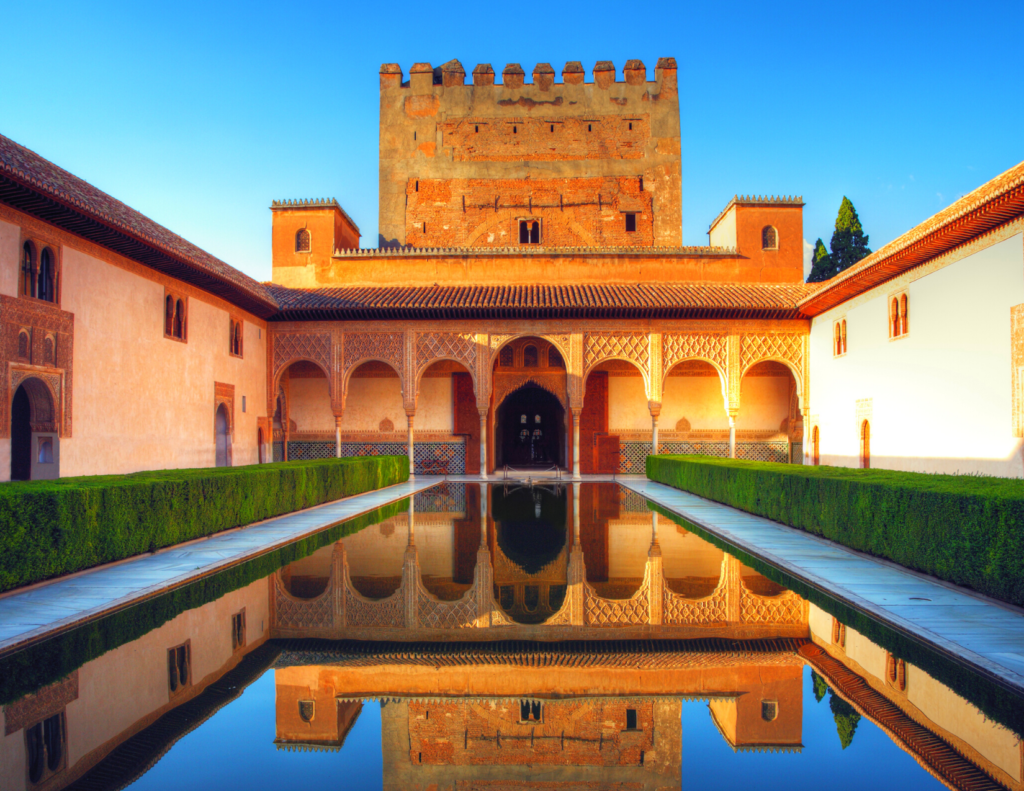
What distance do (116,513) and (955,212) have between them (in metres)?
11.5

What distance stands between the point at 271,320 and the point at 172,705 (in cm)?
1627

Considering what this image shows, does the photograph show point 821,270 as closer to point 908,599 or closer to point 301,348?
point 301,348

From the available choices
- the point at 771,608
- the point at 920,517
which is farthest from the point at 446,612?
the point at 920,517

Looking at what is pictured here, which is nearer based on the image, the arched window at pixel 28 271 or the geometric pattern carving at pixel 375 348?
the arched window at pixel 28 271

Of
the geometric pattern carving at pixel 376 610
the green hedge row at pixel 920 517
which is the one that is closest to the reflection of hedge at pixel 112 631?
the geometric pattern carving at pixel 376 610

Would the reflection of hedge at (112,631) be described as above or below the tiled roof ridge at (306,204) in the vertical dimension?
below

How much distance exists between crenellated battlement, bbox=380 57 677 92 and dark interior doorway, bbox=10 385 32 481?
63.8 ft

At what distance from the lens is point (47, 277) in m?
9.95

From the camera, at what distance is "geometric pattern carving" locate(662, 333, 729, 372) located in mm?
18281

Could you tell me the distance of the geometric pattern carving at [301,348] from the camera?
60.7 ft

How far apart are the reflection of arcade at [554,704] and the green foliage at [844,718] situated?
0.16 m

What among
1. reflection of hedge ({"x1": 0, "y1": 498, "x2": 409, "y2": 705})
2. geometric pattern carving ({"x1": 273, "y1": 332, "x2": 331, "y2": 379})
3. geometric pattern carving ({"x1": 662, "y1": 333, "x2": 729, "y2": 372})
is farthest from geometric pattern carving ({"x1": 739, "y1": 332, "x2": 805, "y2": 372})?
reflection of hedge ({"x1": 0, "y1": 498, "x2": 409, "y2": 705})

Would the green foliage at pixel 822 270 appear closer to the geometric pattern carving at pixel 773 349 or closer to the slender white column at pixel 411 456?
the geometric pattern carving at pixel 773 349

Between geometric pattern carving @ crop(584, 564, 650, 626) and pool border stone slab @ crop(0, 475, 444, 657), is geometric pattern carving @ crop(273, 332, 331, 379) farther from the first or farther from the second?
geometric pattern carving @ crop(584, 564, 650, 626)
